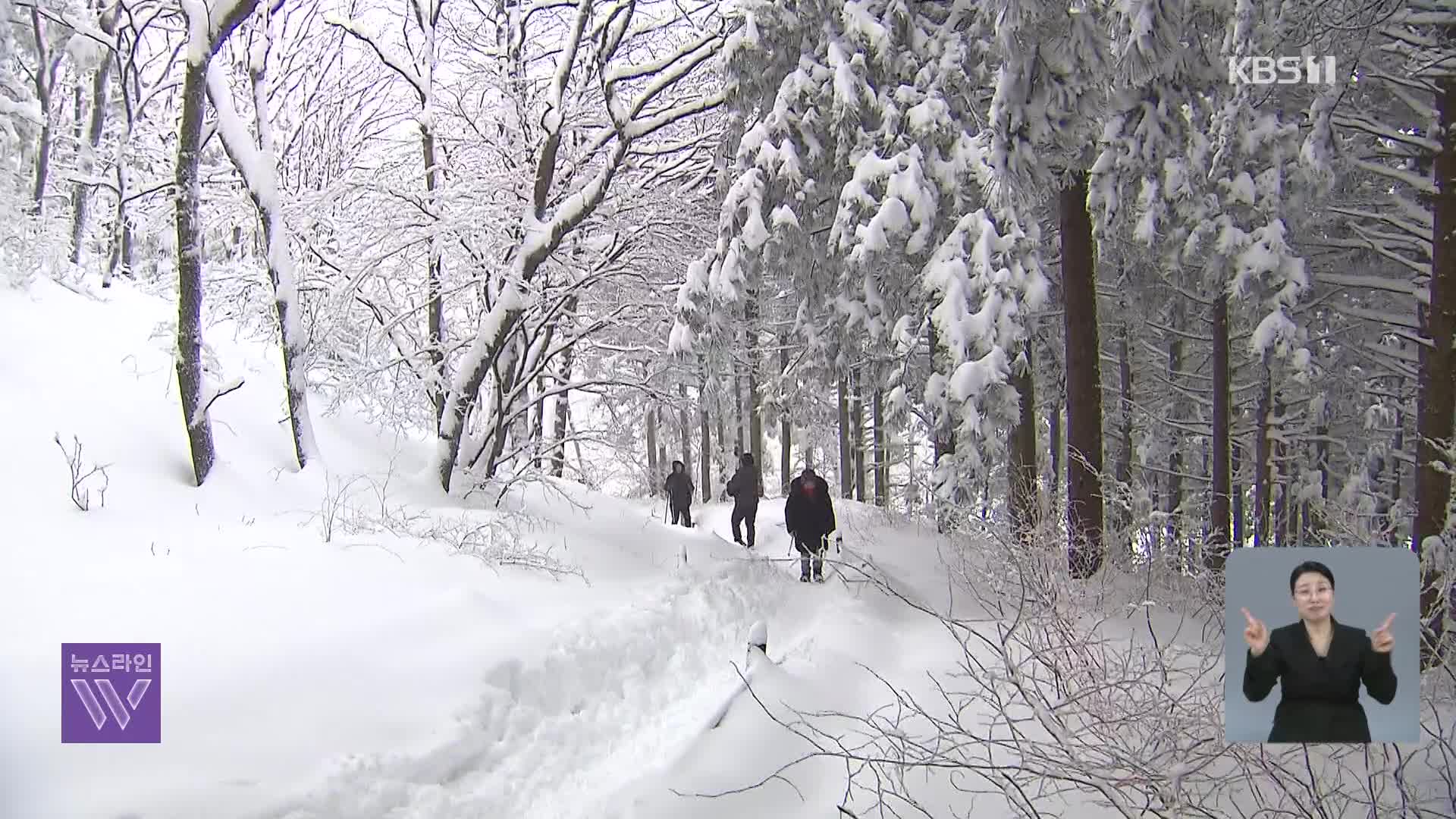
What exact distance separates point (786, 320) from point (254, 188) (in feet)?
40.6

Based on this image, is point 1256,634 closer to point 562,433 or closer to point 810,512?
point 810,512

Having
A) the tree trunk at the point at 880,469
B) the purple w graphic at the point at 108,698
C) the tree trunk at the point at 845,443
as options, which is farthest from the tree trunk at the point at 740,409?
the purple w graphic at the point at 108,698

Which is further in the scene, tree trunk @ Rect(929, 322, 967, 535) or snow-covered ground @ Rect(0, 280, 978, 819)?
tree trunk @ Rect(929, 322, 967, 535)

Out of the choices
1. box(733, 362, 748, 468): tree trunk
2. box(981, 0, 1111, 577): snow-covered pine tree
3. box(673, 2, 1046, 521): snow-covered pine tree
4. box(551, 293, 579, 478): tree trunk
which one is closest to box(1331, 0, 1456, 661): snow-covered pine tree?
box(981, 0, 1111, 577): snow-covered pine tree

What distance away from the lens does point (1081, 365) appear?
30.5ft

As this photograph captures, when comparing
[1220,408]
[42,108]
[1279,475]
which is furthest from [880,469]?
[42,108]

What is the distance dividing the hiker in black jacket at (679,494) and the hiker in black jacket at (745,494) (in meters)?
2.73

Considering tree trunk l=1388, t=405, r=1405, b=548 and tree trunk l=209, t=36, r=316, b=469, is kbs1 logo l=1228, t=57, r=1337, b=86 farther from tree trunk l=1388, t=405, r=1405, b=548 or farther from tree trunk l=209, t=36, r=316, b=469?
tree trunk l=209, t=36, r=316, b=469

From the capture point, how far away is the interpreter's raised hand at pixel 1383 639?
228 cm

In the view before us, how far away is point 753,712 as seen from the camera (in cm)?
577

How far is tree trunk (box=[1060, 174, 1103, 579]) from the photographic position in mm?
8859

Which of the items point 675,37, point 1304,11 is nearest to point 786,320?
point 675,37

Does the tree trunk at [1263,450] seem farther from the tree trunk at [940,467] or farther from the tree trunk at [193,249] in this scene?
the tree trunk at [193,249]

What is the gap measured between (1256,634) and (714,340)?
8837 mm
